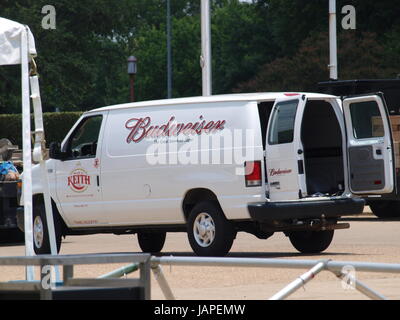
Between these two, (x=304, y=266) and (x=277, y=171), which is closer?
(x=304, y=266)

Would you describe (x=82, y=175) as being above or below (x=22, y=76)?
below

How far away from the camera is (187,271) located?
1412 cm

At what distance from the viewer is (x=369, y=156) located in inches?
683

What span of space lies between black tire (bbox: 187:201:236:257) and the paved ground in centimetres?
77

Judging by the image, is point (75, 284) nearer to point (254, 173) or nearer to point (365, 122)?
point (254, 173)

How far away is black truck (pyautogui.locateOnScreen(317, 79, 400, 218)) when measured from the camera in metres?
23.2

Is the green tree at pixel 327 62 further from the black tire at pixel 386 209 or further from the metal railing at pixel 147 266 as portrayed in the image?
the metal railing at pixel 147 266

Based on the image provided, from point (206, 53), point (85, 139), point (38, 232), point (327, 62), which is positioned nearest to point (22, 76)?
point (85, 139)

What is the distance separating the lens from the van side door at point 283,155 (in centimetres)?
1541

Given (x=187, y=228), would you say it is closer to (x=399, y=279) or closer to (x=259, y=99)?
(x=259, y=99)

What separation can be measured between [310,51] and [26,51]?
41502 mm

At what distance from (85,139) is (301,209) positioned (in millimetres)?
3693

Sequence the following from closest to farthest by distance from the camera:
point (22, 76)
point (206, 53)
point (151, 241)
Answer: point (22, 76), point (151, 241), point (206, 53)
